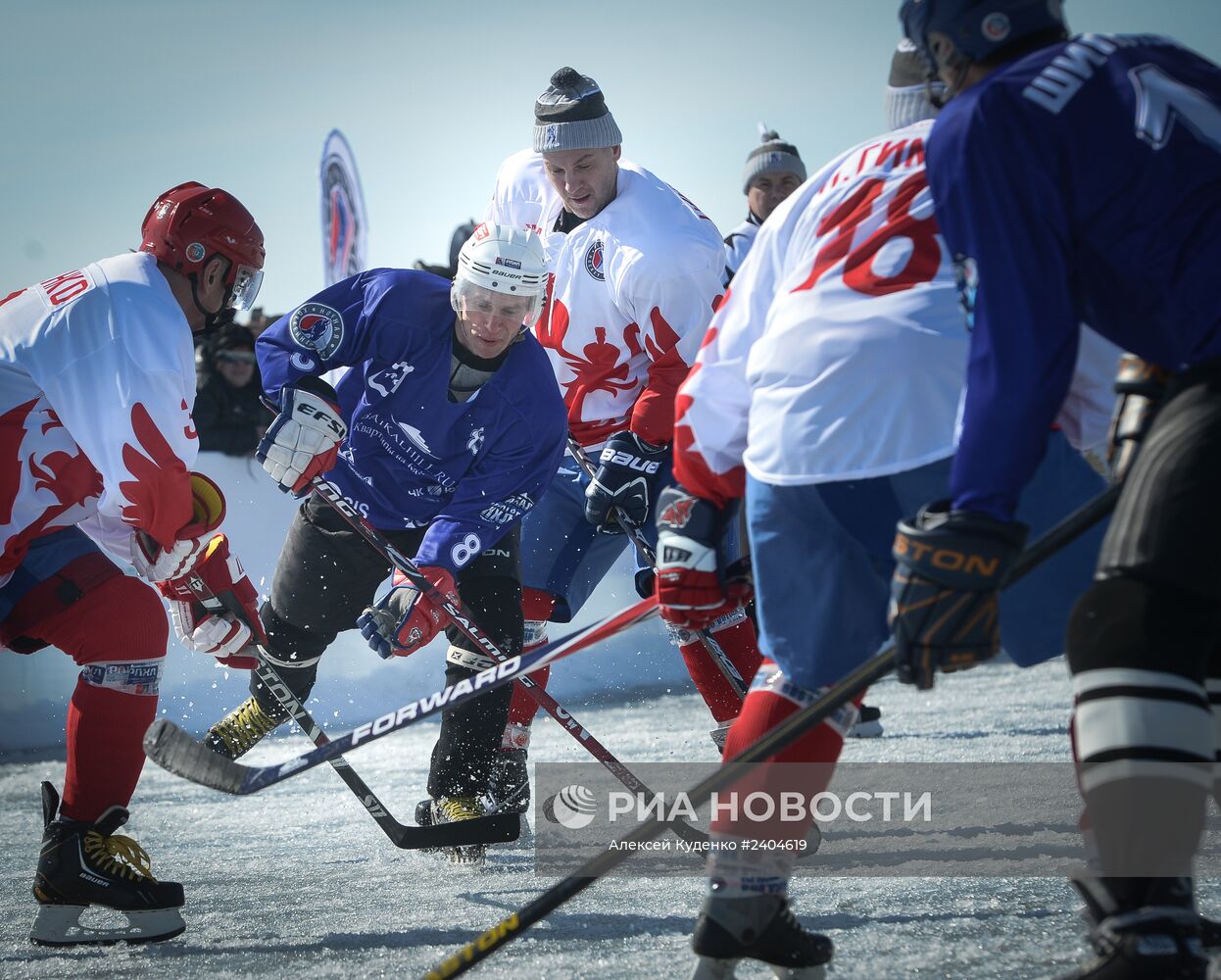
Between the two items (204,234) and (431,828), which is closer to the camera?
(204,234)

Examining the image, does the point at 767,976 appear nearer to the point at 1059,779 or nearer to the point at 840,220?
the point at 840,220

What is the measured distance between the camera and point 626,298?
3965 mm

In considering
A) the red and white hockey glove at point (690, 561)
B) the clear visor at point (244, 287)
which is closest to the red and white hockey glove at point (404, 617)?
the clear visor at point (244, 287)

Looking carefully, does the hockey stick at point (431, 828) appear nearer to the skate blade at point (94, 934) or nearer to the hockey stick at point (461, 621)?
the hockey stick at point (461, 621)

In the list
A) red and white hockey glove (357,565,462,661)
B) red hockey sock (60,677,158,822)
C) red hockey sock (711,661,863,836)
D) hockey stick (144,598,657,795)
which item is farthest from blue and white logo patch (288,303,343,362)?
red hockey sock (711,661,863,836)

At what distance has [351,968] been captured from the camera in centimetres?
242

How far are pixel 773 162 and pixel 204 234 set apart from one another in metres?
3.36

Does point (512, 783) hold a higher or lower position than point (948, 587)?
lower

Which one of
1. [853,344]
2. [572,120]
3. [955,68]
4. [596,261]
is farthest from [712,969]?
[572,120]

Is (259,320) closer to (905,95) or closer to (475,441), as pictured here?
(475,441)

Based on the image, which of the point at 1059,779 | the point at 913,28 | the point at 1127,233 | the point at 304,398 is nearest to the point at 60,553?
the point at 304,398

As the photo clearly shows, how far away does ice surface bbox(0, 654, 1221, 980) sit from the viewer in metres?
2.29

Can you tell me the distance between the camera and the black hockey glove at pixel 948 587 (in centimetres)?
154

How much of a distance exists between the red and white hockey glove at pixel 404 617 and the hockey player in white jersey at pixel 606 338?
440 millimetres
